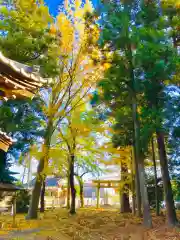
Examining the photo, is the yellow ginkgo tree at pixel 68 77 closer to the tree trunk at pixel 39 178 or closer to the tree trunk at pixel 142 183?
the tree trunk at pixel 39 178

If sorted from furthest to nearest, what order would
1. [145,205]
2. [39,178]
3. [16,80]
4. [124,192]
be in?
[124,192] → [39,178] → [145,205] → [16,80]

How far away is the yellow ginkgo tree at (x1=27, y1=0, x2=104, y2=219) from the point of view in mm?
13766

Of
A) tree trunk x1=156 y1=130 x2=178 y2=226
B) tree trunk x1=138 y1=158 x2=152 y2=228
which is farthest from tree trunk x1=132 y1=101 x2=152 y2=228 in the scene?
tree trunk x1=156 y1=130 x2=178 y2=226

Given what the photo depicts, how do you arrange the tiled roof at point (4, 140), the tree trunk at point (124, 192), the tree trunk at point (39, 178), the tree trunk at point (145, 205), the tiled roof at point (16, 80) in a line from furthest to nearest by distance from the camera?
the tree trunk at point (124, 192)
the tree trunk at point (39, 178)
the tree trunk at point (145, 205)
the tiled roof at point (4, 140)
the tiled roof at point (16, 80)

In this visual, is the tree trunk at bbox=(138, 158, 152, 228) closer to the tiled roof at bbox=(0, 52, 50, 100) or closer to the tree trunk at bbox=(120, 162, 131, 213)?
the tree trunk at bbox=(120, 162, 131, 213)

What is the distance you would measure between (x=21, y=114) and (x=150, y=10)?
8.79 m

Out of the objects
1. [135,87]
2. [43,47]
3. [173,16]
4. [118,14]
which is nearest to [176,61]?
[135,87]

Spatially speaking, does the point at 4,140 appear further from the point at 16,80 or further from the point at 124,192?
the point at 124,192

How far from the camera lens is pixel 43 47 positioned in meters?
10.9

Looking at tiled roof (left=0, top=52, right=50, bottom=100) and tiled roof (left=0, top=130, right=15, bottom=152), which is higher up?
tiled roof (left=0, top=52, right=50, bottom=100)

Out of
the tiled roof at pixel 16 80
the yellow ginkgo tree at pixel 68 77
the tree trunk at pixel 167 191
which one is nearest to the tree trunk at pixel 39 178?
the yellow ginkgo tree at pixel 68 77

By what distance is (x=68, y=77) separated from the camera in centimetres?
1476

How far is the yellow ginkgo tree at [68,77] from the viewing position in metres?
13.8

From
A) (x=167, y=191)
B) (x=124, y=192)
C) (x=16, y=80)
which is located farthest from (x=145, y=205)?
(x=16, y=80)
